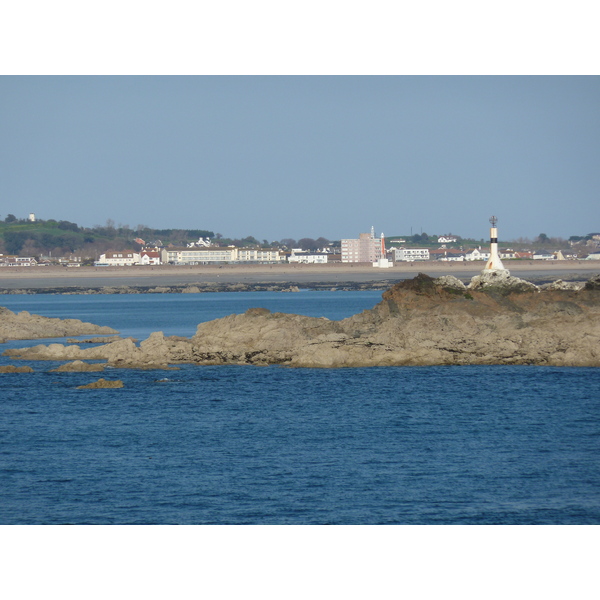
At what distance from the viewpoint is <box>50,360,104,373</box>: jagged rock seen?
80.1 ft

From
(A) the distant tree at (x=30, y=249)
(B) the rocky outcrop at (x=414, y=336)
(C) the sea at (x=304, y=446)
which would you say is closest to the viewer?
(C) the sea at (x=304, y=446)

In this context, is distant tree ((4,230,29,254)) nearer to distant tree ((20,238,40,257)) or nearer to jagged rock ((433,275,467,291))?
distant tree ((20,238,40,257))

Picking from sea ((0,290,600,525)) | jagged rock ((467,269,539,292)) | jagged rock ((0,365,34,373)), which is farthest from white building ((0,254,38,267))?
sea ((0,290,600,525))

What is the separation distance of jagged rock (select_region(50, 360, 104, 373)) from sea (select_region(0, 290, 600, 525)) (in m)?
0.50

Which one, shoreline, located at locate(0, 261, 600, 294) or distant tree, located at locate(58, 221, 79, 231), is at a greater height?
distant tree, located at locate(58, 221, 79, 231)

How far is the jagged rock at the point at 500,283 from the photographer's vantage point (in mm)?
27953

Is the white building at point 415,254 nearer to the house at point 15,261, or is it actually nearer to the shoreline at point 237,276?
the shoreline at point 237,276

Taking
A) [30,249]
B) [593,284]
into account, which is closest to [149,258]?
[30,249]

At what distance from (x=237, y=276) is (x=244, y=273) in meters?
1.52

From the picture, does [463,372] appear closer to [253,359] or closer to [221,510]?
[253,359]

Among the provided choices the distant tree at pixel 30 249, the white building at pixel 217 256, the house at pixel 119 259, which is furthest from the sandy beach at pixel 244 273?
the distant tree at pixel 30 249

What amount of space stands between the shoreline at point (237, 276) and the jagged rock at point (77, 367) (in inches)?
2212

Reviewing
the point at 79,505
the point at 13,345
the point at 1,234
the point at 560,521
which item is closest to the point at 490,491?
the point at 560,521

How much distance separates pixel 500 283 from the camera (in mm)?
28406
